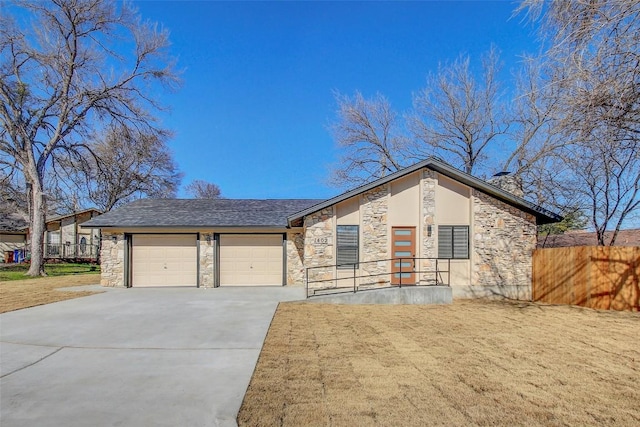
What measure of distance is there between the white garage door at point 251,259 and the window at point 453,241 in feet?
20.4

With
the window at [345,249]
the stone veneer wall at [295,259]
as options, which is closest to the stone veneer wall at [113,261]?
the stone veneer wall at [295,259]

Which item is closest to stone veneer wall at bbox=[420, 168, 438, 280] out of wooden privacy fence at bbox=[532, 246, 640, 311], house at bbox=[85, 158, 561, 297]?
house at bbox=[85, 158, 561, 297]

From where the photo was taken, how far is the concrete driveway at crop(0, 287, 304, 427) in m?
3.79

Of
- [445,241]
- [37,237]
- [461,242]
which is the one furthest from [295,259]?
[37,237]

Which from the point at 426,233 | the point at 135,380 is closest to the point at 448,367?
the point at 135,380

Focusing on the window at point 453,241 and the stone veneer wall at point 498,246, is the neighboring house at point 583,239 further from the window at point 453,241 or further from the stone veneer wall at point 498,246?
the window at point 453,241

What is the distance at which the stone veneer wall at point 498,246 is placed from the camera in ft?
42.1

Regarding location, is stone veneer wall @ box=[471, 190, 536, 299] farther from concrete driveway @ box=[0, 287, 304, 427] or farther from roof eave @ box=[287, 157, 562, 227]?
concrete driveway @ box=[0, 287, 304, 427]

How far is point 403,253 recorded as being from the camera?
12859 mm

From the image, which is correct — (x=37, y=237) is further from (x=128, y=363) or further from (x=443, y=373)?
(x=443, y=373)

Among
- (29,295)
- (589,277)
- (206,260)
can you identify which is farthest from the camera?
(206,260)

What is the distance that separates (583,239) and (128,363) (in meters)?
21.8

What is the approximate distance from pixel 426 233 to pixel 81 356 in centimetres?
1035

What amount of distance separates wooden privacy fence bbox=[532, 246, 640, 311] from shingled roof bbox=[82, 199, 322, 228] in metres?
9.36
